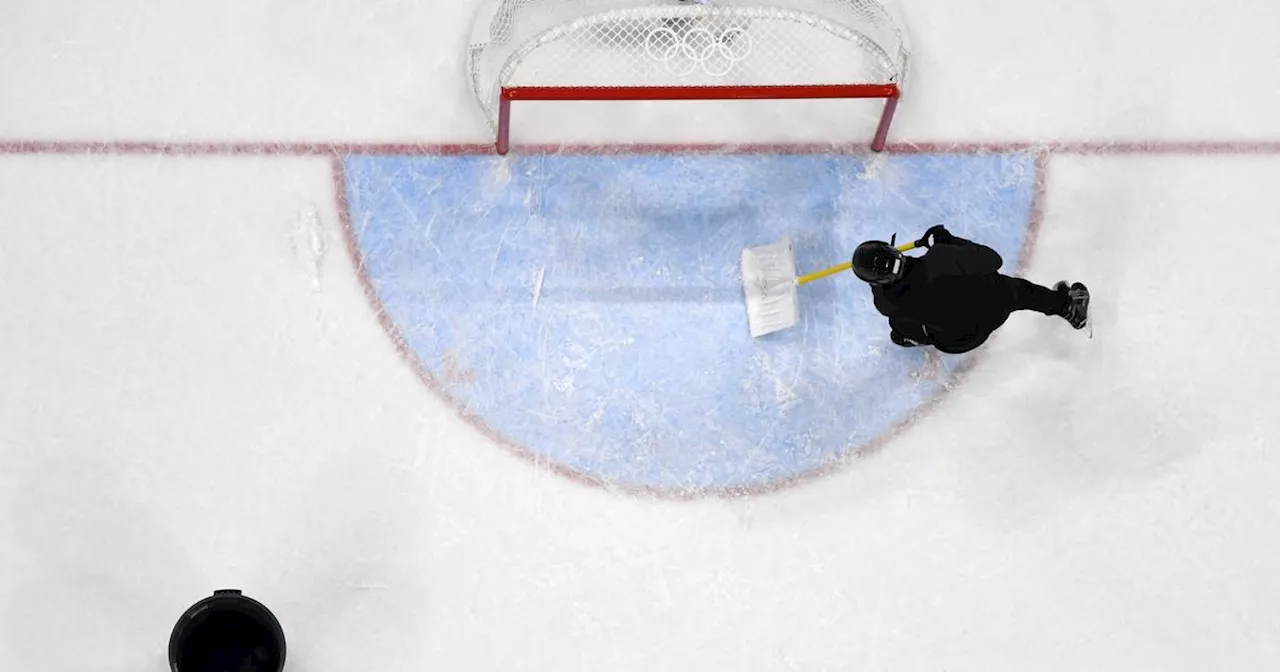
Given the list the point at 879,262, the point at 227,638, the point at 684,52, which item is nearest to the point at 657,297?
the point at 684,52

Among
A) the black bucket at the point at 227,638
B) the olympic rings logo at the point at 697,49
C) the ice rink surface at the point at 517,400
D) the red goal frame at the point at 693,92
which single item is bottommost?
the black bucket at the point at 227,638

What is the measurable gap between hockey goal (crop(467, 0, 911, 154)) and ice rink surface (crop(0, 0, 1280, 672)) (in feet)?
0.47

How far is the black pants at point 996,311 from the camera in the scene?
15.3 feet

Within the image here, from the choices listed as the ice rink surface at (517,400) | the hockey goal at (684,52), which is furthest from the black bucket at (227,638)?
the hockey goal at (684,52)

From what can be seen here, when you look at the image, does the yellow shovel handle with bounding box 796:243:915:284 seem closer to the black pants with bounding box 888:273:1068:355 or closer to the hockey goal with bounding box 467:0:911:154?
the black pants with bounding box 888:273:1068:355

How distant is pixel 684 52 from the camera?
523cm

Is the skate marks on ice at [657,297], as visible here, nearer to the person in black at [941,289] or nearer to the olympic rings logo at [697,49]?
the olympic rings logo at [697,49]

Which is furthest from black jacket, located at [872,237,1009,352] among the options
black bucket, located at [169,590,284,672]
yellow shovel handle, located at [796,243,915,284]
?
black bucket, located at [169,590,284,672]

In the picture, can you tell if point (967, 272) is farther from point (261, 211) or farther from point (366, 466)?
point (261, 211)

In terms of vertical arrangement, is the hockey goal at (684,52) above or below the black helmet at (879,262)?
above

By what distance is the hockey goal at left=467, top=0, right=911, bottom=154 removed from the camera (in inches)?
196

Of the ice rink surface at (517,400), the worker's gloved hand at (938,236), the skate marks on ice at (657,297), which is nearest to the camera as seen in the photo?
the worker's gloved hand at (938,236)

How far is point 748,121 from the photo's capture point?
17.9 feet

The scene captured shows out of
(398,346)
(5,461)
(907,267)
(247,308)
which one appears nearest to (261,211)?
(247,308)
